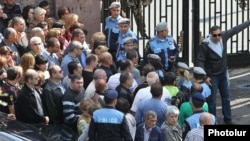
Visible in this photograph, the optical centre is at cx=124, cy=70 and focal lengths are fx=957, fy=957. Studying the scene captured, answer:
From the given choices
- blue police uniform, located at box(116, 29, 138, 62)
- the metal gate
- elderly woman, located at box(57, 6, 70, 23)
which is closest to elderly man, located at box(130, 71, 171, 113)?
blue police uniform, located at box(116, 29, 138, 62)

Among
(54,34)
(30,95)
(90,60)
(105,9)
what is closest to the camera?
(30,95)

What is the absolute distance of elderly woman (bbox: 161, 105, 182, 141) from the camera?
1305 cm

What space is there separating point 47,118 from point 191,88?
2.17 m

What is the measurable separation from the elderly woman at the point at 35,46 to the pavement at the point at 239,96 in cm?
360

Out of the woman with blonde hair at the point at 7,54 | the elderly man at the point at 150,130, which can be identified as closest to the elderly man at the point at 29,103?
the woman with blonde hair at the point at 7,54

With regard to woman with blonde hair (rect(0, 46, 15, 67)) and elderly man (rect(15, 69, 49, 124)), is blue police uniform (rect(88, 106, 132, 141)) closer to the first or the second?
elderly man (rect(15, 69, 49, 124))

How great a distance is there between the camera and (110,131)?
503 inches

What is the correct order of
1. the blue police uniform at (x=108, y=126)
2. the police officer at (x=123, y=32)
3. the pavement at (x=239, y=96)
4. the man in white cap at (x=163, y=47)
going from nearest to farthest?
the blue police uniform at (x=108, y=126), the man in white cap at (x=163, y=47), the police officer at (x=123, y=32), the pavement at (x=239, y=96)

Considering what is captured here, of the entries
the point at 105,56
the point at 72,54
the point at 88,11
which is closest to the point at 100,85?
the point at 105,56

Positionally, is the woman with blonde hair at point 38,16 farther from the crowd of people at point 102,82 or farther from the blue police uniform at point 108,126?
the blue police uniform at point 108,126

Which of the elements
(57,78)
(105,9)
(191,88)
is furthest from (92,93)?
(105,9)

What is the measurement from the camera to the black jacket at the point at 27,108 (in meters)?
13.6

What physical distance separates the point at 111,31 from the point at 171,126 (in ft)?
15.0

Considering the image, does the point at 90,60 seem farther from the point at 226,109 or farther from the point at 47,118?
the point at 226,109
